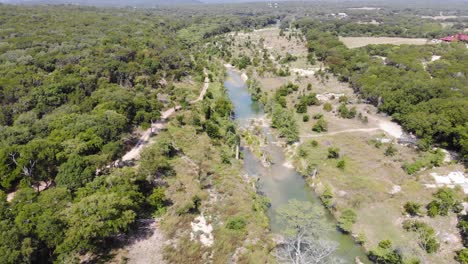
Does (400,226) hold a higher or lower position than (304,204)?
lower

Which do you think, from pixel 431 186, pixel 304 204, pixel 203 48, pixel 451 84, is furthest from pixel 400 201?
pixel 203 48

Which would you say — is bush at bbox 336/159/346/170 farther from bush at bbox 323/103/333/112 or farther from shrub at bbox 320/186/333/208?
bush at bbox 323/103/333/112

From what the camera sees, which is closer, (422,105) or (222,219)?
(222,219)

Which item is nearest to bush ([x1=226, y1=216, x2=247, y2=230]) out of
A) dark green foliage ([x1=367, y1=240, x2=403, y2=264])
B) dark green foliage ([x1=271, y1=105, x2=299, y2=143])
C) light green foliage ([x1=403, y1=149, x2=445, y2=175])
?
dark green foliage ([x1=367, y1=240, x2=403, y2=264])

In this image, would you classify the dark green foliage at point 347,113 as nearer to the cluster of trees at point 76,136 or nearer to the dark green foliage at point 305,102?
the dark green foliage at point 305,102

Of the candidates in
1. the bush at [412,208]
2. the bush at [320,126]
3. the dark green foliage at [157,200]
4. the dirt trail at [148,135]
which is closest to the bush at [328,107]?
the bush at [320,126]

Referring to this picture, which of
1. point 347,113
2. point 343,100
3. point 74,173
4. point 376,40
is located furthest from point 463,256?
point 376,40

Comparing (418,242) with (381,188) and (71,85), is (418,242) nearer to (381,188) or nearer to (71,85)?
(381,188)
